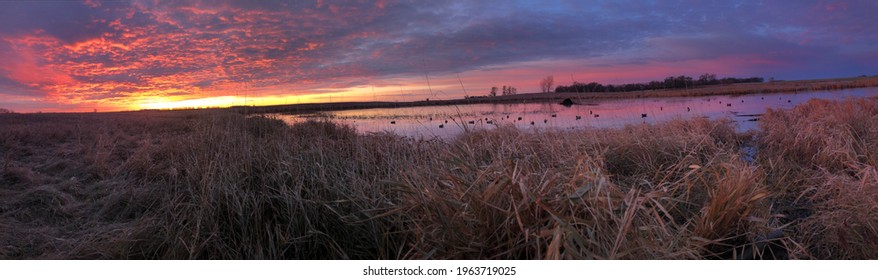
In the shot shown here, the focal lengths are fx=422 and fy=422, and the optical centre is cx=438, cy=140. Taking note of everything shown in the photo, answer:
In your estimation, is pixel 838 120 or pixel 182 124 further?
pixel 182 124

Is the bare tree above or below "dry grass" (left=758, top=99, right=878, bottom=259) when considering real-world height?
above

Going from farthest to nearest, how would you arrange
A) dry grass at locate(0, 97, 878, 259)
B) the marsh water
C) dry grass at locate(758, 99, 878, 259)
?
1. the marsh water
2. dry grass at locate(758, 99, 878, 259)
3. dry grass at locate(0, 97, 878, 259)

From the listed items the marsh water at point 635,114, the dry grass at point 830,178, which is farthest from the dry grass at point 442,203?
the marsh water at point 635,114

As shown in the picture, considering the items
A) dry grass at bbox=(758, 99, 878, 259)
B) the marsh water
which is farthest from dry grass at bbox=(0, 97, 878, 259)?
the marsh water

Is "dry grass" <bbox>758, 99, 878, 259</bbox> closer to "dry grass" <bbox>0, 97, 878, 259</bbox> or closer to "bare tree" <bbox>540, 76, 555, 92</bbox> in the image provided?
"dry grass" <bbox>0, 97, 878, 259</bbox>

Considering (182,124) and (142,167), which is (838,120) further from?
(182,124)

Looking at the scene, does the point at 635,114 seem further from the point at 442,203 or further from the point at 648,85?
the point at 442,203

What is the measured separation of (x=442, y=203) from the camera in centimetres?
199

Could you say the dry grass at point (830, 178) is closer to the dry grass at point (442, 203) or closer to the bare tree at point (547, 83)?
the dry grass at point (442, 203)

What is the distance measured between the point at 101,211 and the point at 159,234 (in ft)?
4.13

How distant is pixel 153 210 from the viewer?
354cm

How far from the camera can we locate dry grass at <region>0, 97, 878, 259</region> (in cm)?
184

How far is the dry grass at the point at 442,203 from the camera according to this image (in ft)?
6.04
